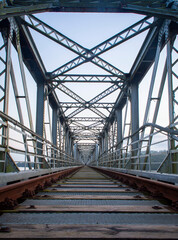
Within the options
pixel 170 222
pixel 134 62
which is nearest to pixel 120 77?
pixel 134 62

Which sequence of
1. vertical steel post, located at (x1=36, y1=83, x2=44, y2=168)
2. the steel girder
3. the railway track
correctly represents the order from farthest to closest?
vertical steel post, located at (x1=36, y1=83, x2=44, y2=168) < the steel girder < the railway track

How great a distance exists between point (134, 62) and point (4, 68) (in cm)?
741

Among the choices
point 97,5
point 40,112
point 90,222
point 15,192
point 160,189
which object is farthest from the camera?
point 40,112

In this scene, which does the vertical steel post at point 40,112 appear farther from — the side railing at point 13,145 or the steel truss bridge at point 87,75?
the side railing at point 13,145

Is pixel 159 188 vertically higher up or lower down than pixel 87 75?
lower down

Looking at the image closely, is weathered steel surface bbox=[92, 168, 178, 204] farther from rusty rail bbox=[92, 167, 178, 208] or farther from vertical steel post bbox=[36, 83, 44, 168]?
vertical steel post bbox=[36, 83, 44, 168]

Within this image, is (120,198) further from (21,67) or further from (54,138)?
(54,138)

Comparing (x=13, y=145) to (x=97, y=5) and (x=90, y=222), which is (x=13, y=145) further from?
(x=97, y=5)

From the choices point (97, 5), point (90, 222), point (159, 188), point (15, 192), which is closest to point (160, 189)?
point (159, 188)

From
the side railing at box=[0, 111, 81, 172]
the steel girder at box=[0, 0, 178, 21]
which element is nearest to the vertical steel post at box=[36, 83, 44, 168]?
the side railing at box=[0, 111, 81, 172]

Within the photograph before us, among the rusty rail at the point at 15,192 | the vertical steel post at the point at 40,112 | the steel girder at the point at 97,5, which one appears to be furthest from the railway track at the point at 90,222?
the vertical steel post at the point at 40,112

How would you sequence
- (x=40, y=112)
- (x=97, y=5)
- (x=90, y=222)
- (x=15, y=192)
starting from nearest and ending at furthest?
(x=90, y=222) → (x=15, y=192) → (x=97, y=5) → (x=40, y=112)

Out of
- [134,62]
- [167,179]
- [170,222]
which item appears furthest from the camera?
[134,62]

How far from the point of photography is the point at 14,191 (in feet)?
11.1
